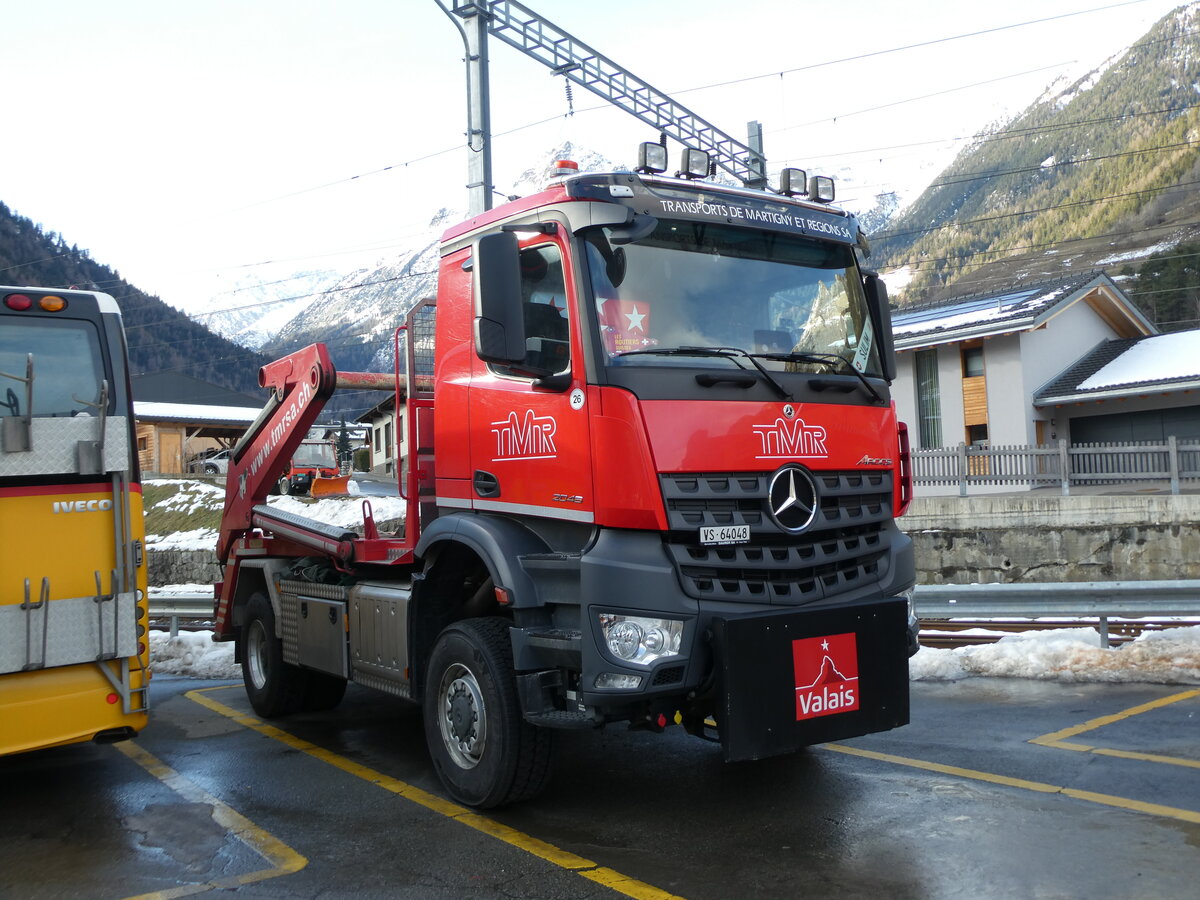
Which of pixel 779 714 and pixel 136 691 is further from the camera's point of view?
pixel 136 691

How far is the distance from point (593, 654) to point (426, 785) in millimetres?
2037

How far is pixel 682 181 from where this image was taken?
5.49 meters

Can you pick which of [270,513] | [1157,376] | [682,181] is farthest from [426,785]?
[1157,376]

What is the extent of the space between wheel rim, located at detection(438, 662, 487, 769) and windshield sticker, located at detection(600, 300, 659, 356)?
1.89 meters

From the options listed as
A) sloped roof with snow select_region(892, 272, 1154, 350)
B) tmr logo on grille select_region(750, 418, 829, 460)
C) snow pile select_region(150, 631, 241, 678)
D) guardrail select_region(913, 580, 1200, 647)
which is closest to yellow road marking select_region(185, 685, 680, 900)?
tmr logo on grille select_region(750, 418, 829, 460)

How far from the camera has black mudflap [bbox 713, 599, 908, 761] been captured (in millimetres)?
4586

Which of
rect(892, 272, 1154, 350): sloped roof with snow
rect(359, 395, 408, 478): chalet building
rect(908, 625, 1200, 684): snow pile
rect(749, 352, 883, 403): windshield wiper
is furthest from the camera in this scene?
rect(892, 272, 1154, 350): sloped roof with snow

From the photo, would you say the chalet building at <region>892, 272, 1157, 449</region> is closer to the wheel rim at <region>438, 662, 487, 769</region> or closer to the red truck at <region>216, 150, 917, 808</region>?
the red truck at <region>216, 150, 917, 808</region>

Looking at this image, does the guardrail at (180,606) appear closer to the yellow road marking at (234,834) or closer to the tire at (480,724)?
the yellow road marking at (234,834)

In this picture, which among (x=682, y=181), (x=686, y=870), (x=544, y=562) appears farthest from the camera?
(x=682, y=181)

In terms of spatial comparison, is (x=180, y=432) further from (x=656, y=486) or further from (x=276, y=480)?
(x=656, y=486)

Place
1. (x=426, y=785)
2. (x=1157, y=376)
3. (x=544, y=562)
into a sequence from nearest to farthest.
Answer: (x=544, y=562)
(x=426, y=785)
(x=1157, y=376)

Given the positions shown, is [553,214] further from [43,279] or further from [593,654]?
[43,279]

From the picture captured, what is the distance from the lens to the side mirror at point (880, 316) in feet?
19.7
